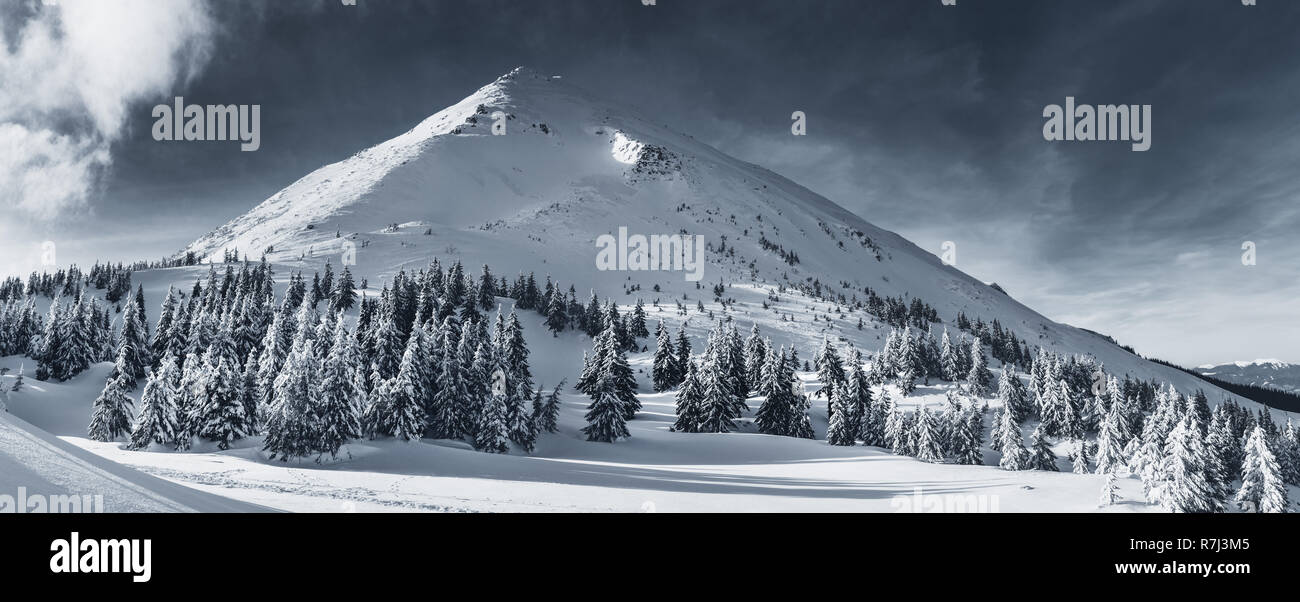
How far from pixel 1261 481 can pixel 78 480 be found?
2104 inches

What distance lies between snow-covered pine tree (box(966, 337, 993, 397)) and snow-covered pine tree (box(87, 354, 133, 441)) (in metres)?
97.0

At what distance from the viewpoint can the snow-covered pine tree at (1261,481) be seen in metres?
29.3

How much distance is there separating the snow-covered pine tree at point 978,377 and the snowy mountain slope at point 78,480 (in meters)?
93.1

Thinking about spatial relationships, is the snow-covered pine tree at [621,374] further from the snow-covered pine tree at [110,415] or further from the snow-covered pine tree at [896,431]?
the snow-covered pine tree at [110,415]

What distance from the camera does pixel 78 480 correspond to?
8.64 meters

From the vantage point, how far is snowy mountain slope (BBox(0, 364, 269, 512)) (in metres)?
8.17

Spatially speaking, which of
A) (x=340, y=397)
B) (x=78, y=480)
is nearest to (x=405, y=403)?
(x=340, y=397)

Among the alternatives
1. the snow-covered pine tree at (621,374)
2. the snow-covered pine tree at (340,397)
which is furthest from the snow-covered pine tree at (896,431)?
the snow-covered pine tree at (340,397)

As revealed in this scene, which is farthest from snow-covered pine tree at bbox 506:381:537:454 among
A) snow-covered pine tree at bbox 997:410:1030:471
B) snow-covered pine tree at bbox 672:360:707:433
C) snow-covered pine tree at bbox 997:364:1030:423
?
snow-covered pine tree at bbox 997:364:1030:423

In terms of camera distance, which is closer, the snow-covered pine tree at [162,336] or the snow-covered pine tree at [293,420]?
the snow-covered pine tree at [293,420]

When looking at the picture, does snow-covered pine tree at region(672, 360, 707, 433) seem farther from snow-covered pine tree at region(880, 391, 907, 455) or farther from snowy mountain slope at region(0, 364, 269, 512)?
snowy mountain slope at region(0, 364, 269, 512)

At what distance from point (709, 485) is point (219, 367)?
109 feet
